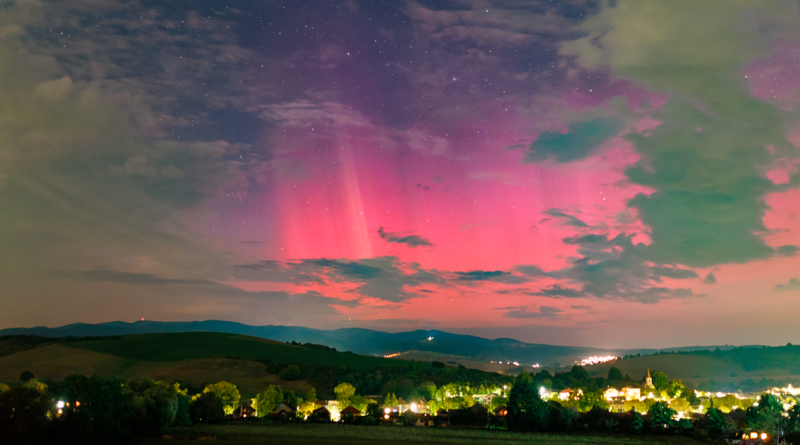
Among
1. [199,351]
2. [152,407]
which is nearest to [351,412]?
[152,407]

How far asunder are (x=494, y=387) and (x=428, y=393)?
62.0 feet

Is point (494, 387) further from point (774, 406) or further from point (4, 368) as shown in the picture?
point (4, 368)

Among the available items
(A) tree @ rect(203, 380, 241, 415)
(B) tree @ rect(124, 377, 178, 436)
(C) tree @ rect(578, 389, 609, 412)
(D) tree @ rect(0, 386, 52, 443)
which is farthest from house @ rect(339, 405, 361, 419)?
(D) tree @ rect(0, 386, 52, 443)

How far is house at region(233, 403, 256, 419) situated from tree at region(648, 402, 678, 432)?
70.6 meters

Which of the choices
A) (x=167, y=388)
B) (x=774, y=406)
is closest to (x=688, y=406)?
(x=774, y=406)

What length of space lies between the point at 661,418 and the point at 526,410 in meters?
18.4

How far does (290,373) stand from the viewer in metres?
157

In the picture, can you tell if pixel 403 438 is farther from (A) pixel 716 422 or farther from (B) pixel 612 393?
(B) pixel 612 393

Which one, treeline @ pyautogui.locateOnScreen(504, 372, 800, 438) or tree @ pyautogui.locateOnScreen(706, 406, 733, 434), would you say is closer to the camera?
treeline @ pyautogui.locateOnScreen(504, 372, 800, 438)

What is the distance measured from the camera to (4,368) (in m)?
138

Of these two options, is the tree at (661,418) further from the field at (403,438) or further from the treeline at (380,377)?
the treeline at (380,377)

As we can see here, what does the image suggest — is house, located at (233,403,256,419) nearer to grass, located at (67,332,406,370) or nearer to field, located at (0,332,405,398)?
field, located at (0,332,405,398)

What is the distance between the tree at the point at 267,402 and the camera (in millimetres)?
102875

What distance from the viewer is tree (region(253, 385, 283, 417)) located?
102875 mm
